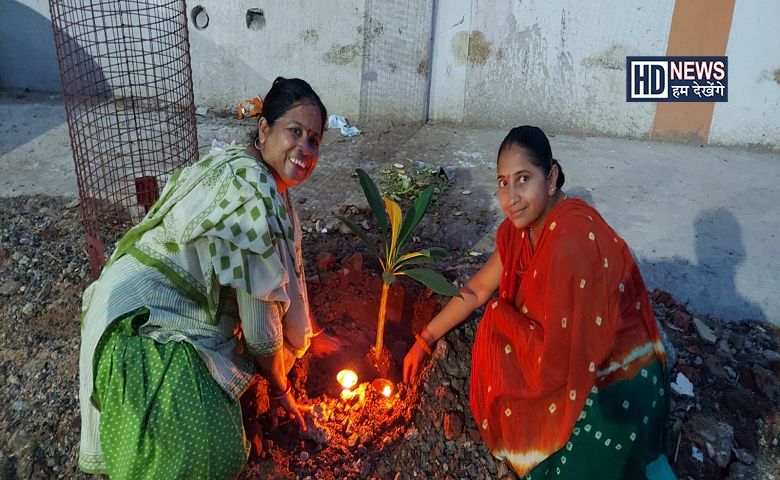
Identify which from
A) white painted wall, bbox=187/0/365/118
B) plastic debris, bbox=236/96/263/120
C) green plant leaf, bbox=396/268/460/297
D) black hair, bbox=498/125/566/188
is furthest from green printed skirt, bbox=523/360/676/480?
plastic debris, bbox=236/96/263/120

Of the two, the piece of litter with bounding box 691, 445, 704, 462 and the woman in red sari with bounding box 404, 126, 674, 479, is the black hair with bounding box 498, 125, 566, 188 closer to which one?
the woman in red sari with bounding box 404, 126, 674, 479

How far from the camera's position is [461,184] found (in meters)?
4.89

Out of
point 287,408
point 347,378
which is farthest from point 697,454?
point 287,408

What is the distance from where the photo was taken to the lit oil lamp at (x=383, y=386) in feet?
9.16

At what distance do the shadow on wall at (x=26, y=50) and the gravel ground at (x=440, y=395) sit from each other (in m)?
3.44

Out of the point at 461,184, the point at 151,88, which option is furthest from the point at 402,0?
the point at 151,88

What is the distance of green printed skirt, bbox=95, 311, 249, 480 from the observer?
83.2 inches

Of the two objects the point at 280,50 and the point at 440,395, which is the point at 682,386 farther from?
the point at 280,50

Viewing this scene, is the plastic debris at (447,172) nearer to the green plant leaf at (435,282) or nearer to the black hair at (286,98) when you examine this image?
the green plant leaf at (435,282)

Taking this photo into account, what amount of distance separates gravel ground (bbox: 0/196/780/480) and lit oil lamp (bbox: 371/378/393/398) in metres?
0.14

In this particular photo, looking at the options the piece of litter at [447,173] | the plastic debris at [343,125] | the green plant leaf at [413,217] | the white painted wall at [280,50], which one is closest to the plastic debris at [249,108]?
the white painted wall at [280,50]

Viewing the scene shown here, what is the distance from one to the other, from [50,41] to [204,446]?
19.0 ft

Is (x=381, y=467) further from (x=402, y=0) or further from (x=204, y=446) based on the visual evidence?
(x=402, y=0)

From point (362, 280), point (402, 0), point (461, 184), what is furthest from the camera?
point (402, 0)
